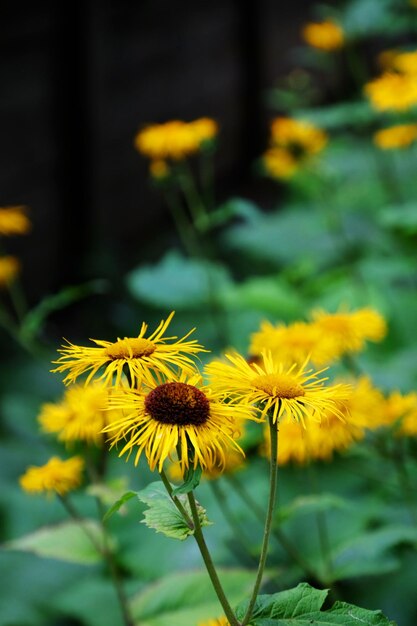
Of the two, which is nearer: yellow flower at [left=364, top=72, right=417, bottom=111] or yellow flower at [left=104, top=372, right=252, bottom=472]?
yellow flower at [left=104, top=372, right=252, bottom=472]

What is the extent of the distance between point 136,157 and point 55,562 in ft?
7.07

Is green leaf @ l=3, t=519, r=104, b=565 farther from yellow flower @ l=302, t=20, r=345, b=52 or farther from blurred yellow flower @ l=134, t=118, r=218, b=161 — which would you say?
yellow flower @ l=302, t=20, r=345, b=52

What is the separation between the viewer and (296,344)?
120cm

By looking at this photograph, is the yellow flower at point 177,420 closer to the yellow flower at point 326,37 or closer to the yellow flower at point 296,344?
the yellow flower at point 296,344

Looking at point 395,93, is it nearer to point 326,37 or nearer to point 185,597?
point 326,37

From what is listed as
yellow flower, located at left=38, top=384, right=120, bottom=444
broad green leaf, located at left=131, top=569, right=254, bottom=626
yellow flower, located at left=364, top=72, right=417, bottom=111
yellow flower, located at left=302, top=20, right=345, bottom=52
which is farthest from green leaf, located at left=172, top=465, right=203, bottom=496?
yellow flower, located at left=302, top=20, right=345, bottom=52

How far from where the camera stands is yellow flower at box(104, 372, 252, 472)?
2.29 feet

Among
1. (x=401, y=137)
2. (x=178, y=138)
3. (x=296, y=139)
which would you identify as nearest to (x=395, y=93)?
(x=401, y=137)

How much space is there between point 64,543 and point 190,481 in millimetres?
747

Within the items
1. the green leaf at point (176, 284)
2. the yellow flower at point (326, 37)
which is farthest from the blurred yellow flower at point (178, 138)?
the yellow flower at point (326, 37)

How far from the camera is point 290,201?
4.04m

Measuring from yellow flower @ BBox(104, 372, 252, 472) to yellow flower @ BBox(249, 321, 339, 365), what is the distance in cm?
44

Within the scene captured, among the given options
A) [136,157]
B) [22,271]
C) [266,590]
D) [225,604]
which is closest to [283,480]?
[266,590]

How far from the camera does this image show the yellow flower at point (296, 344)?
1.18m
